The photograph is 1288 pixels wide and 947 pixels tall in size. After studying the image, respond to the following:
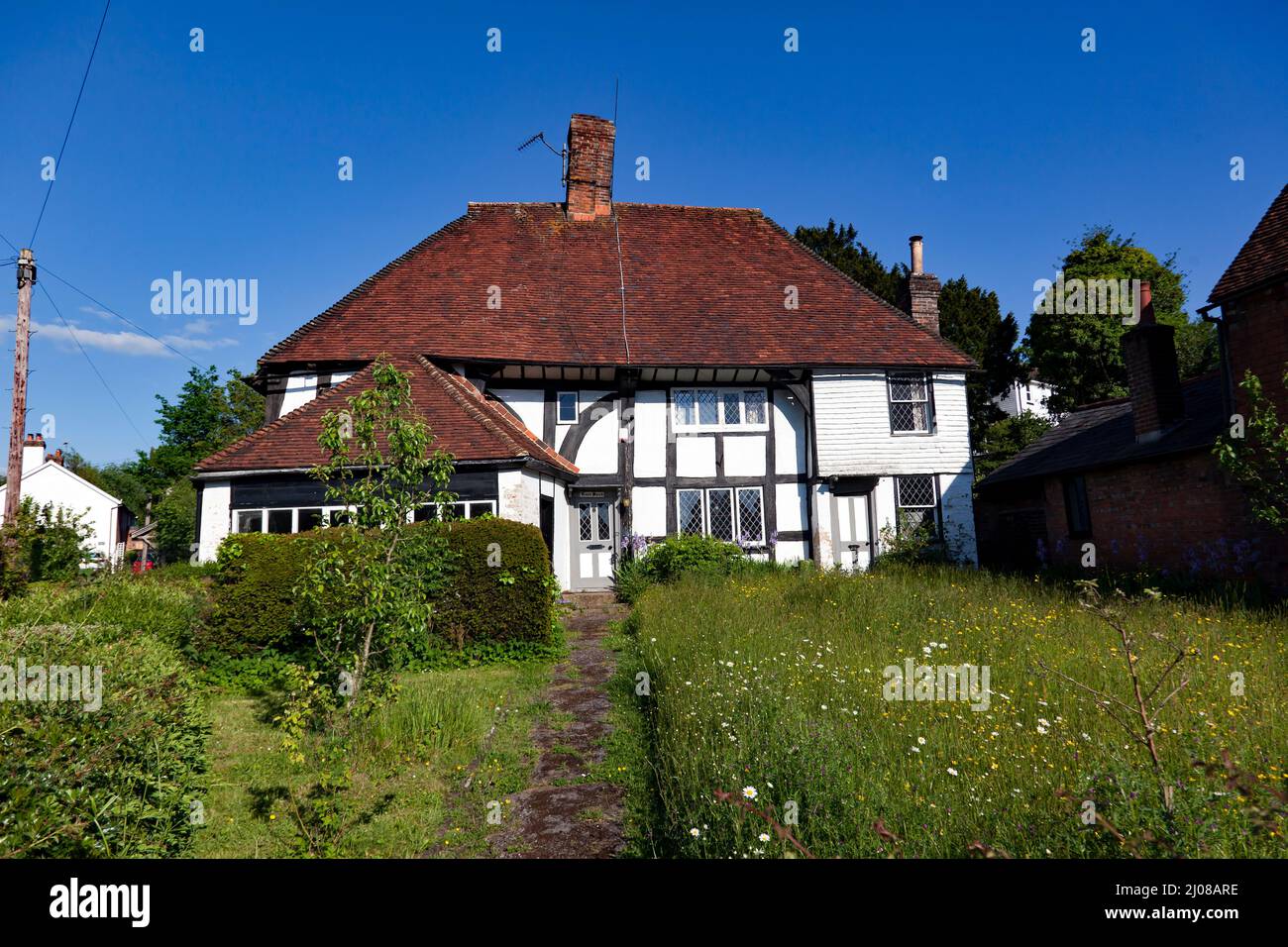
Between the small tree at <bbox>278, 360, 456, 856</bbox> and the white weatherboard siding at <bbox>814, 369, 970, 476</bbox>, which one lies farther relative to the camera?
the white weatherboard siding at <bbox>814, 369, 970, 476</bbox>

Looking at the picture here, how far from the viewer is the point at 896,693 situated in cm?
594

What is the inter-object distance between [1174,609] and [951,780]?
277 inches

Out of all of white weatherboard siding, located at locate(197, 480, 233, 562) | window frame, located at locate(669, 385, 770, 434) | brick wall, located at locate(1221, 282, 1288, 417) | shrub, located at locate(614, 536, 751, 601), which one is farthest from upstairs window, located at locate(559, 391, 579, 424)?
brick wall, located at locate(1221, 282, 1288, 417)

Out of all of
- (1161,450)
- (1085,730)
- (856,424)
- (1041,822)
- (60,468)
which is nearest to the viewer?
(1041,822)

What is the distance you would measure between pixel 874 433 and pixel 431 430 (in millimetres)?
11233

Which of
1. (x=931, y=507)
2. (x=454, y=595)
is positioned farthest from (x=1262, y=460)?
(x=454, y=595)

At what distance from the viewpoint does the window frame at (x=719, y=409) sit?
57.2ft

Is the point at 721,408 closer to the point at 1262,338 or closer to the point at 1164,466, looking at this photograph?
the point at 1164,466

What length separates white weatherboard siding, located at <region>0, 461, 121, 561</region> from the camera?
41094 millimetres

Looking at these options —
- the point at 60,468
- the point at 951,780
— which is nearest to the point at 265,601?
the point at 951,780

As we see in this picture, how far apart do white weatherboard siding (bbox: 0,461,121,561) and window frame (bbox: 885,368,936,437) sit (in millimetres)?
45600

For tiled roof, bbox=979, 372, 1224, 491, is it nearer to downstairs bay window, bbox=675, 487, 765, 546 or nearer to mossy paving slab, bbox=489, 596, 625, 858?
downstairs bay window, bbox=675, 487, 765, 546

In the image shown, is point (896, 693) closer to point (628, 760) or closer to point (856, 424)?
point (628, 760)

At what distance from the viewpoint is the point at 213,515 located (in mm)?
13203
